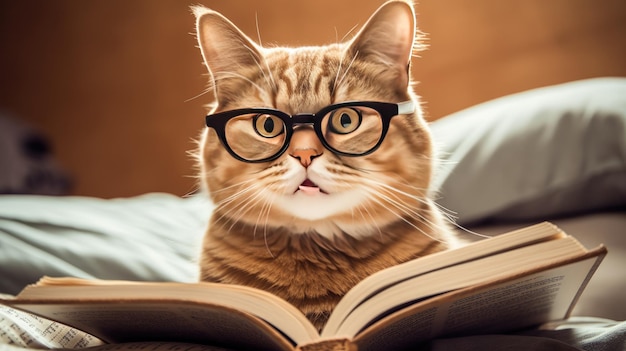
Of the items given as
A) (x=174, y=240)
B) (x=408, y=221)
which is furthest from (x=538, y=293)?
(x=174, y=240)

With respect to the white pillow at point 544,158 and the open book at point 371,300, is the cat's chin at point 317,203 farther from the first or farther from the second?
the white pillow at point 544,158

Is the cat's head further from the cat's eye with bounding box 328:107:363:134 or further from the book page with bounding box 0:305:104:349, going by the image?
the book page with bounding box 0:305:104:349

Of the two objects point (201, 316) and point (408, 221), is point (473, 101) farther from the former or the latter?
point (201, 316)

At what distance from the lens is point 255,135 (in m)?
0.76

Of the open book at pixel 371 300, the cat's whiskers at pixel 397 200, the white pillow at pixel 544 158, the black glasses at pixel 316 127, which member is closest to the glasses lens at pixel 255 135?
the black glasses at pixel 316 127

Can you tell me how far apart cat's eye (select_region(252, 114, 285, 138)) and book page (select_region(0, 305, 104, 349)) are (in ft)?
1.17

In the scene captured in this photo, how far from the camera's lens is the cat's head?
0.73 metres

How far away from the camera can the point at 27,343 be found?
0.67 metres

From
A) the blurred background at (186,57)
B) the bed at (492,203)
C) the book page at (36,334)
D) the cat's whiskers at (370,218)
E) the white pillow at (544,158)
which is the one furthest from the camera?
the blurred background at (186,57)

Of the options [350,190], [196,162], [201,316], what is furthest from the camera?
[196,162]

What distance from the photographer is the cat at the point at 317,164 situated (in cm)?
73

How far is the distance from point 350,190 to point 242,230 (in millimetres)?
184

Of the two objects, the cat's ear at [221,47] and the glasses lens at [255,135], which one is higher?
the cat's ear at [221,47]

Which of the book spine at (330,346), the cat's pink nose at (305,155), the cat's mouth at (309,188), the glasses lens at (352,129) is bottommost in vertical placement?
the book spine at (330,346)
